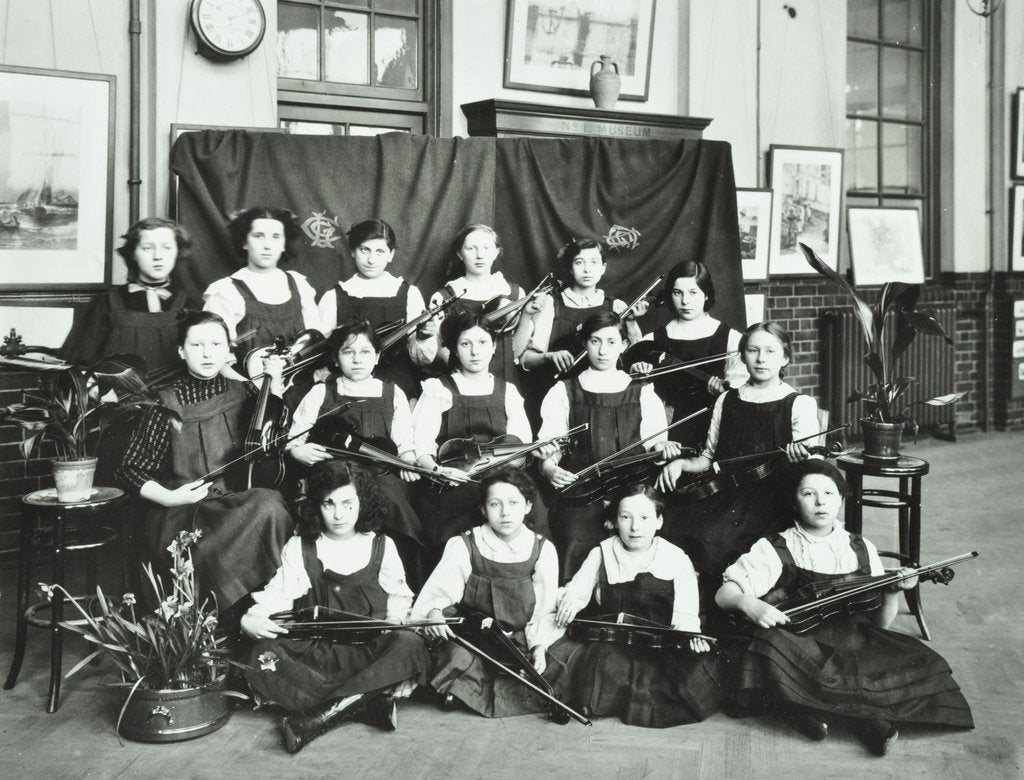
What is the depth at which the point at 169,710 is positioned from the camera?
2805 millimetres

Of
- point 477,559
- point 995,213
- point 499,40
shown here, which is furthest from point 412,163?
point 995,213

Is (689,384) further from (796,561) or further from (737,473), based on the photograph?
(796,561)

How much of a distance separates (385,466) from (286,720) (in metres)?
0.94

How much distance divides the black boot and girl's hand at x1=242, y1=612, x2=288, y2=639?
0.23 m

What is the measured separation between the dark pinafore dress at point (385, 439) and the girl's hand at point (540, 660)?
1.88 feet

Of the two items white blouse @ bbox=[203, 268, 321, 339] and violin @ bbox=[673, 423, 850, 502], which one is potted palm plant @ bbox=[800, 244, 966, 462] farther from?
white blouse @ bbox=[203, 268, 321, 339]

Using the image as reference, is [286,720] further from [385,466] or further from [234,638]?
[385,466]

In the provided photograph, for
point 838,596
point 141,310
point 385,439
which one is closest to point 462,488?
point 385,439

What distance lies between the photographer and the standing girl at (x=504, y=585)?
3.05 meters

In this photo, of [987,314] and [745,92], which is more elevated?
[745,92]

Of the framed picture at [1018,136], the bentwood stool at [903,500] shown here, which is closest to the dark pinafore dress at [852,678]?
the bentwood stool at [903,500]

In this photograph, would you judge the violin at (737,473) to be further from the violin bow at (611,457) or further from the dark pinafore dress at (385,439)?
the dark pinafore dress at (385,439)

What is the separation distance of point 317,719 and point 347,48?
3361 millimetres

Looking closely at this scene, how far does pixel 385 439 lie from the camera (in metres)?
3.57
